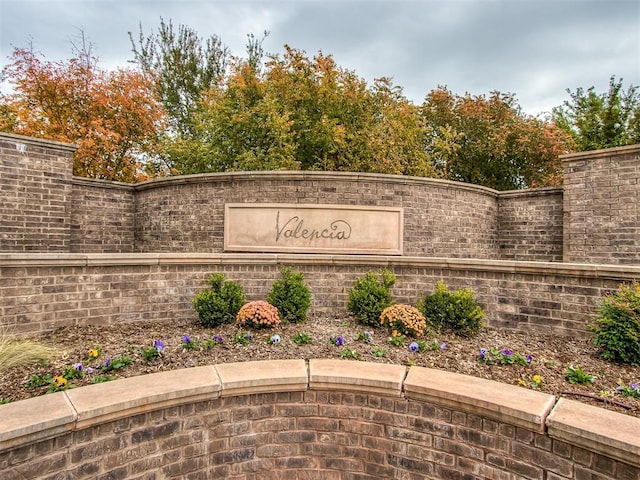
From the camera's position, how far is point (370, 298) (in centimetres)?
559

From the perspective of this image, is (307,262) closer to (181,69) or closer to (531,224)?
(531,224)

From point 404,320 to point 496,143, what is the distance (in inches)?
608

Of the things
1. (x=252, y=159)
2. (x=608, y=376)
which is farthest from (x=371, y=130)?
(x=608, y=376)

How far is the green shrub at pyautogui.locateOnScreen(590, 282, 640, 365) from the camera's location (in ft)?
12.9

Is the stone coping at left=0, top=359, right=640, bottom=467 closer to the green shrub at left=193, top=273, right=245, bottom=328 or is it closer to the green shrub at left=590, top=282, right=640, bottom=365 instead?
the green shrub at left=590, top=282, right=640, bottom=365

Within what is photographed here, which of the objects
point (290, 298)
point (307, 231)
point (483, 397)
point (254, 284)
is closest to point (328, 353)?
point (290, 298)

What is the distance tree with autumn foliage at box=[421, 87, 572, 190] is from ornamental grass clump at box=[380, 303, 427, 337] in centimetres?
1374

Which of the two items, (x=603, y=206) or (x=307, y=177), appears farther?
(x=603, y=206)

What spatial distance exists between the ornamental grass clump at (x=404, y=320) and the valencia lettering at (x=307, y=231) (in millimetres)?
3427

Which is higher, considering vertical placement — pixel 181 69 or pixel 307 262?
pixel 181 69

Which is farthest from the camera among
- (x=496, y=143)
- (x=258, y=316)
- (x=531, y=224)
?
(x=496, y=143)

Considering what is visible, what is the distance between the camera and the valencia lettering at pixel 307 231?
844cm

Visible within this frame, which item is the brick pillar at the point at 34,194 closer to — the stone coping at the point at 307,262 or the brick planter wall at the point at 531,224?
the stone coping at the point at 307,262

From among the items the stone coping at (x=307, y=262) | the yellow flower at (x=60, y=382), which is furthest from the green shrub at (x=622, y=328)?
the yellow flower at (x=60, y=382)
